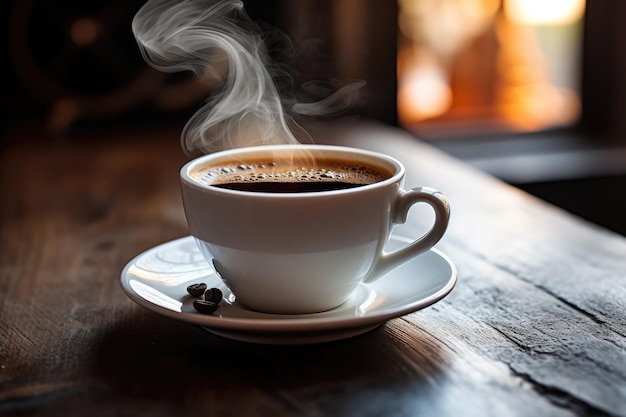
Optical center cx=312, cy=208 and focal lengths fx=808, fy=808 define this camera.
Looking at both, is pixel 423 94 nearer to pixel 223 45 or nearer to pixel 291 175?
pixel 223 45

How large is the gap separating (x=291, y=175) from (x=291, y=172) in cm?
2

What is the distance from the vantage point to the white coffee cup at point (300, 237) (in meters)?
0.69

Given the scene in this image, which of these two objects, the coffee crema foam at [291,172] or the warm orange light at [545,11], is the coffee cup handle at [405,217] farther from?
the warm orange light at [545,11]

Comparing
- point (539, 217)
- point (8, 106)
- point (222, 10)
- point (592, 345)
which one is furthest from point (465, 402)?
point (8, 106)

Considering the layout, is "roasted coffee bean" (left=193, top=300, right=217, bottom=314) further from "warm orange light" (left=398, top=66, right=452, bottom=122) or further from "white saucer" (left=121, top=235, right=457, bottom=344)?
"warm orange light" (left=398, top=66, right=452, bottom=122)

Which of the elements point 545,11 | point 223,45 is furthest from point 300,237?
point 545,11

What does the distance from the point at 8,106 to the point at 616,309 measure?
1754mm

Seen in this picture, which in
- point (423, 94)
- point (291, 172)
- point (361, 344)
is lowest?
point (423, 94)

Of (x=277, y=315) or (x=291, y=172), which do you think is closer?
(x=277, y=315)

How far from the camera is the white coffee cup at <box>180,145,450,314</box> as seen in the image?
69cm

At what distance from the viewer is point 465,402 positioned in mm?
595

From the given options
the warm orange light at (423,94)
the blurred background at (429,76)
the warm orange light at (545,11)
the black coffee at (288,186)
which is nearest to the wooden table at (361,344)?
the black coffee at (288,186)

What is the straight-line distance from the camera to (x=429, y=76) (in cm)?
241

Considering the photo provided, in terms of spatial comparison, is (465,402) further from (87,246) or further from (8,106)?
(8,106)
